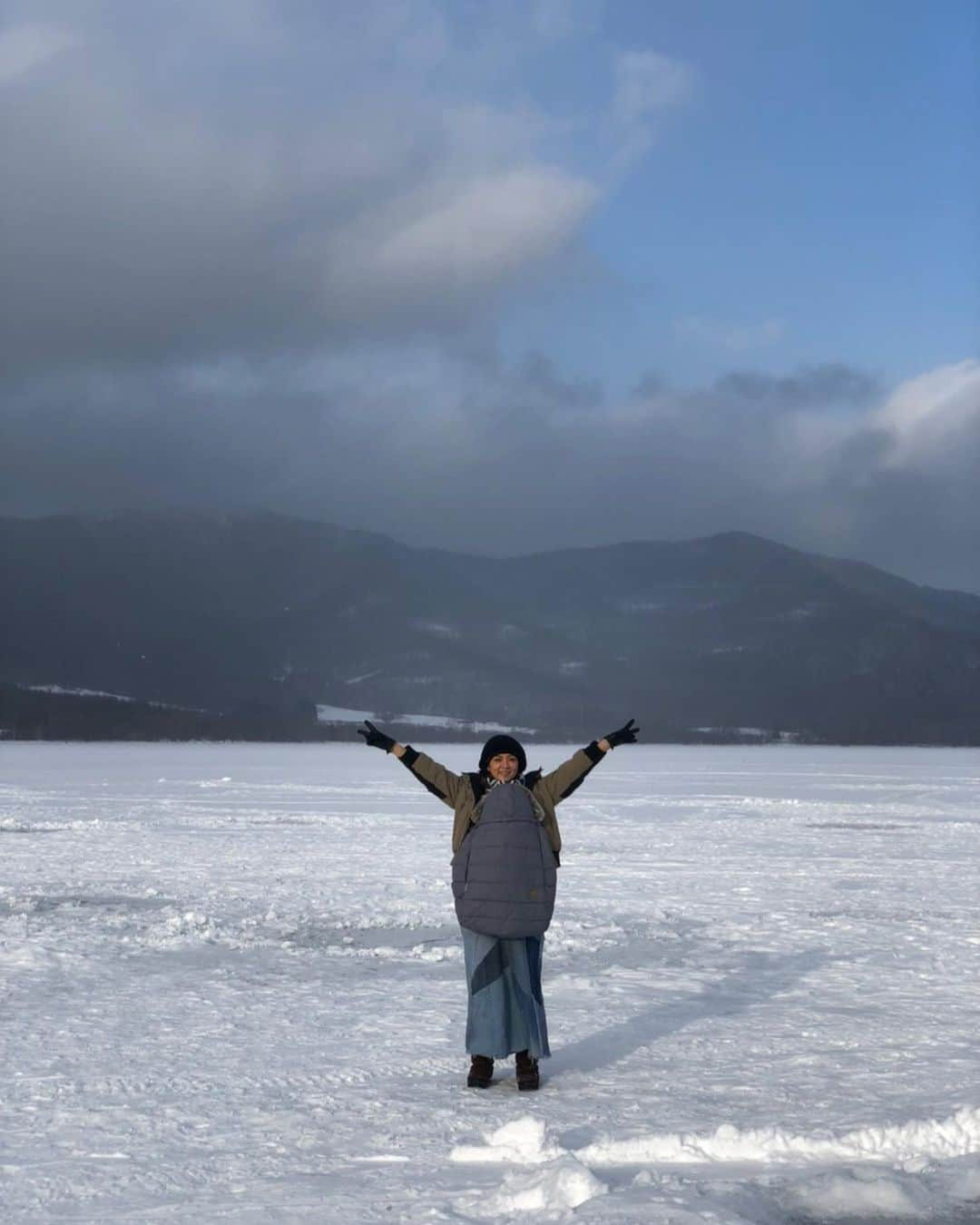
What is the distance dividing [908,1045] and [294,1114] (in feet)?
11.6

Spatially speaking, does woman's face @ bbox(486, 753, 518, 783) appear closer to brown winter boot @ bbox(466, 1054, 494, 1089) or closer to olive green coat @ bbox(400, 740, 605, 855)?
olive green coat @ bbox(400, 740, 605, 855)

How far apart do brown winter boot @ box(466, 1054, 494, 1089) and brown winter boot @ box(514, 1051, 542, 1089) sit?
0.46 feet

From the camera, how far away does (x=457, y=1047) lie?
8.04 meters

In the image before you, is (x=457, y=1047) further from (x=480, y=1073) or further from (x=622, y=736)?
(x=622, y=736)

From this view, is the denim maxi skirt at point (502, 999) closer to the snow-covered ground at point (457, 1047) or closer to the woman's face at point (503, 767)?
the snow-covered ground at point (457, 1047)

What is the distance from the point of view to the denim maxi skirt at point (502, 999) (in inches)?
278

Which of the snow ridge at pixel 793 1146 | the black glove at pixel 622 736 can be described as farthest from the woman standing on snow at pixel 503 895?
the snow ridge at pixel 793 1146

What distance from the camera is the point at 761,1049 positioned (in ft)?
26.3

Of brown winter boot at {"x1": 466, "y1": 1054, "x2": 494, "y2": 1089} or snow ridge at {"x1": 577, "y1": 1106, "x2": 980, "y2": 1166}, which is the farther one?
brown winter boot at {"x1": 466, "y1": 1054, "x2": 494, "y2": 1089}

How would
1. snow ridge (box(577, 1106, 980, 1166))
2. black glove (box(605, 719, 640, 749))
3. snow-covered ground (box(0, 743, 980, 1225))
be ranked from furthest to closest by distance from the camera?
black glove (box(605, 719, 640, 749)) → snow ridge (box(577, 1106, 980, 1166)) → snow-covered ground (box(0, 743, 980, 1225))

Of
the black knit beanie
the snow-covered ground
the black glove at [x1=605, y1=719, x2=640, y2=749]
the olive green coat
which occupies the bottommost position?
the snow-covered ground

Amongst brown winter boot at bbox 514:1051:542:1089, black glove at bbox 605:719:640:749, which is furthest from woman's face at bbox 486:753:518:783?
brown winter boot at bbox 514:1051:542:1089

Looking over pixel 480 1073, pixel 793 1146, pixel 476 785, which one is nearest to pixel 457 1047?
pixel 480 1073

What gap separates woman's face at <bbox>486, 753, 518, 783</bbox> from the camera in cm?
729
